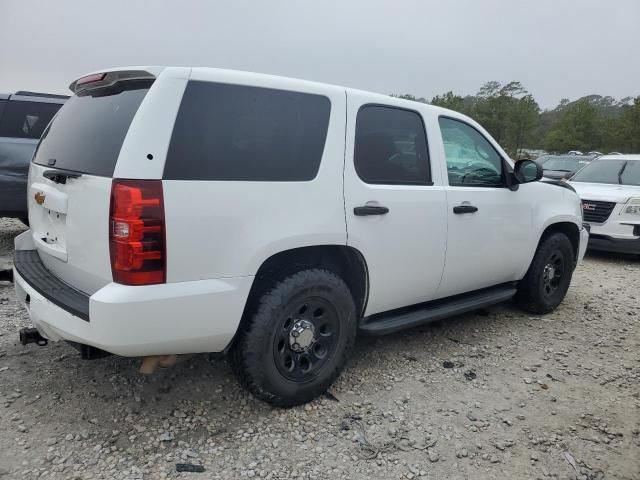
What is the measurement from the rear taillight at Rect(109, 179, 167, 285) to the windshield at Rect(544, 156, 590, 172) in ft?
43.4

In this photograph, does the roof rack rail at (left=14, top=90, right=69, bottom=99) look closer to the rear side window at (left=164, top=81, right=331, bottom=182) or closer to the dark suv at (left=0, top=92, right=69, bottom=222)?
the dark suv at (left=0, top=92, right=69, bottom=222)

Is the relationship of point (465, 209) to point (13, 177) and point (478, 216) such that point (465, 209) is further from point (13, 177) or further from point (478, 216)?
point (13, 177)

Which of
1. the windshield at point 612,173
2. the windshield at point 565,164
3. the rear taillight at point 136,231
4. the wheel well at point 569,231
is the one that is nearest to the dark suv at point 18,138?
the rear taillight at point 136,231

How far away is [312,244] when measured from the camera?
2.82 meters

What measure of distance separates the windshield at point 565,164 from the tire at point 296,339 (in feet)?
40.1

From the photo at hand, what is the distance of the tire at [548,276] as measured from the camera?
4.62 metres

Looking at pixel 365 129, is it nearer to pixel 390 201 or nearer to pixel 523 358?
pixel 390 201

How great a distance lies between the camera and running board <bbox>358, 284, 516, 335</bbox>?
3.32 m

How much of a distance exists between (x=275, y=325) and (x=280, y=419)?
0.59m

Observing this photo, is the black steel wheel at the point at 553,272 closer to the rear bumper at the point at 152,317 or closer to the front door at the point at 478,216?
the front door at the point at 478,216

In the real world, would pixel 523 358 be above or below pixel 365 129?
below

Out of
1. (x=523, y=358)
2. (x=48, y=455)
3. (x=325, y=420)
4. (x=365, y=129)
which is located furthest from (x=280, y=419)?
(x=523, y=358)

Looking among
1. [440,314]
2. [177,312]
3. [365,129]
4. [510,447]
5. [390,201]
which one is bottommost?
[510,447]

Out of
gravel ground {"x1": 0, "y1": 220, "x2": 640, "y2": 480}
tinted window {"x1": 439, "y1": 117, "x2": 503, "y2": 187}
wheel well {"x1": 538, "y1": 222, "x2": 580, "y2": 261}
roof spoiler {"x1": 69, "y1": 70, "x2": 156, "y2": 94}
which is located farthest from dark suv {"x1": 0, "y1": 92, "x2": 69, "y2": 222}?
wheel well {"x1": 538, "y1": 222, "x2": 580, "y2": 261}
